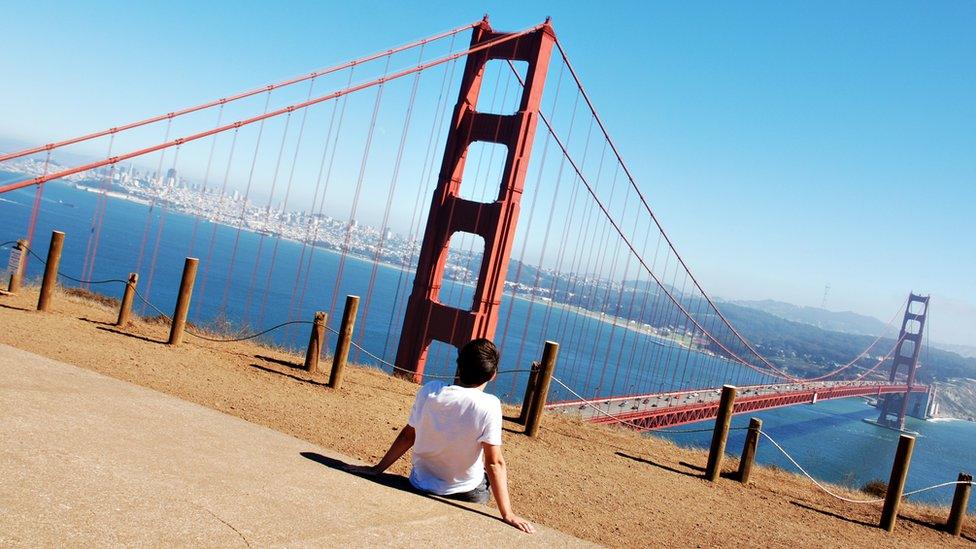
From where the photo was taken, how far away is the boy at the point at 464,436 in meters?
3.84

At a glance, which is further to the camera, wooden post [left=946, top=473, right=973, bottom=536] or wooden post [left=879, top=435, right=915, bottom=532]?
wooden post [left=946, top=473, right=973, bottom=536]

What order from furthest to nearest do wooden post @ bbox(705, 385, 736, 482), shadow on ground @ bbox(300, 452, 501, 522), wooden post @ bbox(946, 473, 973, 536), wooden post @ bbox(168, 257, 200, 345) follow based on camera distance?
wooden post @ bbox(168, 257, 200, 345), wooden post @ bbox(705, 385, 736, 482), wooden post @ bbox(946, 473, 973, 536), shadow on ground @ bbox(300, 452, 501, 522)

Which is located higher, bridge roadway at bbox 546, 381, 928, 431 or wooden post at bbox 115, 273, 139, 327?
wooden post at bbox 115, 273, 139, 327

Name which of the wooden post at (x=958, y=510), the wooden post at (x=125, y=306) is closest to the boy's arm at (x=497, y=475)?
the wooden post at (x=958, y=510)

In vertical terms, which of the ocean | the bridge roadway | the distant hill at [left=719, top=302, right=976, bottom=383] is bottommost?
the ocean

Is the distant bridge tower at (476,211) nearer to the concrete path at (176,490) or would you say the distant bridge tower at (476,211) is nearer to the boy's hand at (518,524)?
the concrete path at (176,490)

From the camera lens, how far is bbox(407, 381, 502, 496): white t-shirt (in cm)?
385

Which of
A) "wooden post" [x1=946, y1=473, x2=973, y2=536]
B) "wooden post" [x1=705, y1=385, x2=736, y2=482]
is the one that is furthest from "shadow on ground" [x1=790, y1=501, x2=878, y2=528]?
"wooden post" [x1=946, y1=473, x2=973, y2=536]

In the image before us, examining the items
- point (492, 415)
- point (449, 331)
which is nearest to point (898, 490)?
point (492, 415)

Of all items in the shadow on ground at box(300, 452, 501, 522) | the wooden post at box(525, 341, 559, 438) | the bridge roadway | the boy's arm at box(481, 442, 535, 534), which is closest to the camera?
the boy's arm at box(481, 442, 535, 534)

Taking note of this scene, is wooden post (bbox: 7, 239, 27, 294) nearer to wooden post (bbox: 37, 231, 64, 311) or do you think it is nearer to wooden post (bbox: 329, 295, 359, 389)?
wooden post (bbox: 37, 231, 64, 311)

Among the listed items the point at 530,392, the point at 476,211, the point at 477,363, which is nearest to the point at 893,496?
the point at 530,392

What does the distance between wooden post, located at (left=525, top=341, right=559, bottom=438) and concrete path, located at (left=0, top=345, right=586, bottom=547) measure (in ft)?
11.5

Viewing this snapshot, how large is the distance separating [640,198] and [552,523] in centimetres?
2573
